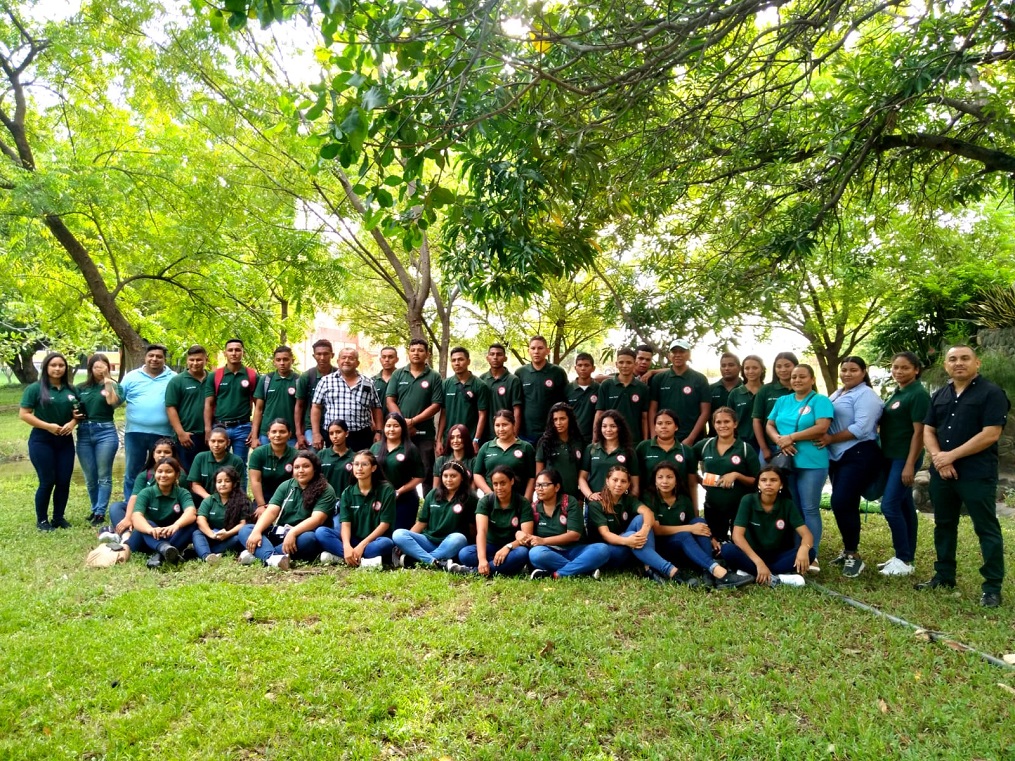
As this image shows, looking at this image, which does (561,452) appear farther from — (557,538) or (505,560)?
(505,560)

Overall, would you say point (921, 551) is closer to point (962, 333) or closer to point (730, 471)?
point (730, 471)

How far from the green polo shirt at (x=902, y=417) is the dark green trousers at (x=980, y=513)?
1.64 feet

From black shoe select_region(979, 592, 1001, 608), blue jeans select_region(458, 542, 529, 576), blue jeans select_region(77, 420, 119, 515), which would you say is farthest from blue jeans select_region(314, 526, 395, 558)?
black shoe select_region(979, 592, 1001, 608)

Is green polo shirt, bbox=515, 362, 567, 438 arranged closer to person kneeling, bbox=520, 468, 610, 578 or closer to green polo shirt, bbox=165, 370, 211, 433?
person kneeling, bbox=520, 468, 610, 578

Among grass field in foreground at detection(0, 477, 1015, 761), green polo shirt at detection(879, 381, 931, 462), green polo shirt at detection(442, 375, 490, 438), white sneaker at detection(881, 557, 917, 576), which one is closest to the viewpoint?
grass field in foreground at detection(0, 477, 1015, 761)

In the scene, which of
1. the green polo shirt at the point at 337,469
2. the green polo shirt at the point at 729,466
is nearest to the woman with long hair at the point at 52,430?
the green polo shirt at the point at 337,469

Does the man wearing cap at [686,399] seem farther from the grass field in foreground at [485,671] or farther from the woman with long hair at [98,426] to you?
the woman with long hair at [98,426]

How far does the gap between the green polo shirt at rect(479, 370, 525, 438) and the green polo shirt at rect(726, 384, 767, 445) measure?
2.02m

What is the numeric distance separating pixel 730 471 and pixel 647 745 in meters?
3.05

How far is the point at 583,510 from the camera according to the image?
227 inches

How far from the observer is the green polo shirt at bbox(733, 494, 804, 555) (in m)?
5.32

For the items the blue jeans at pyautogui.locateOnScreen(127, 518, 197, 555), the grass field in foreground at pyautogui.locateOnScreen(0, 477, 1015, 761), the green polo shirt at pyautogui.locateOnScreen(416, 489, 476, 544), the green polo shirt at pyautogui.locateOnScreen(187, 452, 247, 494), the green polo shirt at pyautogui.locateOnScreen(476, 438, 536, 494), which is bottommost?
the grass field in foreground at pyautogui.locateOnScreen(0, 477, 1015, 761)

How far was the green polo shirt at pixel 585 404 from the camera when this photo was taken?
6.70 metres

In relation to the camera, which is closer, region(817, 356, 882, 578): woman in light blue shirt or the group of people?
the group of people
